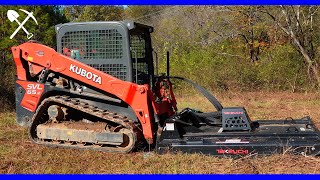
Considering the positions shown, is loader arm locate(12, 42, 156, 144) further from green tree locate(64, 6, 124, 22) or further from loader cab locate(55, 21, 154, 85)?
green tree locate(64, 6, 124, 22)

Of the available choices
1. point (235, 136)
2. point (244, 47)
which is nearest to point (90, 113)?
point (235, 136)

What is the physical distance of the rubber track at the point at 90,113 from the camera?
6379 mm

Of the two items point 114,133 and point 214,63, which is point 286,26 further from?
point 114,133

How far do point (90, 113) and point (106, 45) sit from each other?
1.05 m

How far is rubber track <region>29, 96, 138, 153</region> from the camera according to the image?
6.38 m

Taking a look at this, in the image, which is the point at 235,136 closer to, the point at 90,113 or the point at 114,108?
the point at 114,108

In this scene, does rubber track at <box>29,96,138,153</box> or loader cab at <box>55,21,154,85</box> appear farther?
loader cab at <box>55,21,154,85</box>

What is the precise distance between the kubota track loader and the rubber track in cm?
1

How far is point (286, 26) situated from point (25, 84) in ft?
43.4

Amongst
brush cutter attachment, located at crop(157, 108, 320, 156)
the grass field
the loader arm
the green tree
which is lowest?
the grass field

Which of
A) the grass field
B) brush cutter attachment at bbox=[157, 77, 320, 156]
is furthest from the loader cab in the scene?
the grass field

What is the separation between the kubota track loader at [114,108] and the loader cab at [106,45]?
0.01 meters

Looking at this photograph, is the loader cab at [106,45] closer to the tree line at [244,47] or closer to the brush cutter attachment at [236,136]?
the brush cutter attachment at [236,136]

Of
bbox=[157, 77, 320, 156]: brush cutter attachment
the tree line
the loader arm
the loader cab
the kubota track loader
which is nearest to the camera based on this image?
bbox=[157, 77, 320, 156]: brush cutter attachment
